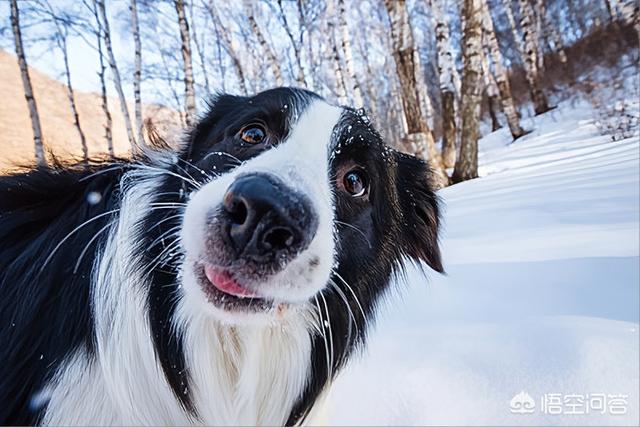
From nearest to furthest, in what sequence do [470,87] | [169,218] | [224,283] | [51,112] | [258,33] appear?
1. [224,283]
2. [169,218]
3. [470,87]
4. [258,33]
5. [51,112]

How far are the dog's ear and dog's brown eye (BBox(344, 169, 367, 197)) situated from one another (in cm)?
38

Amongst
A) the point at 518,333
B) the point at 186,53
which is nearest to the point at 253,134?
the point at 518,333

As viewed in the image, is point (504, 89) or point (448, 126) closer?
point (448, 126)

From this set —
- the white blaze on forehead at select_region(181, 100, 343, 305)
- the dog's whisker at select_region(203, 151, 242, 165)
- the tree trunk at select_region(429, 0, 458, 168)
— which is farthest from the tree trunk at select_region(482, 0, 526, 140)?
the white blaze on forehead at select_region(181, 100, 343, 305)

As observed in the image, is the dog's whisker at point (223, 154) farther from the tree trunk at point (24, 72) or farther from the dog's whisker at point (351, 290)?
the tree trunk at point (24, 72)

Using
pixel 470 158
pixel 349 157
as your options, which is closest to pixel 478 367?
pixel 349 157

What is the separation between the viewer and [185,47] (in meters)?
8.68

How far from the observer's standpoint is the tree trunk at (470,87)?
20.2ft

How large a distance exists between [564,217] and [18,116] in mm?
16723

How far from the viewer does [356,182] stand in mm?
1547

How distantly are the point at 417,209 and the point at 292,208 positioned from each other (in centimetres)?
115

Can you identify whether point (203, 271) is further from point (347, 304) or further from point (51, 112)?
point (51, 112)

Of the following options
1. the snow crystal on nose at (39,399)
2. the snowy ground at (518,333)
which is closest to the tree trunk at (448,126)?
the snowy ground at (518,333)

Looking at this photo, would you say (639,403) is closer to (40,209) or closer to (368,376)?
(368,376)
